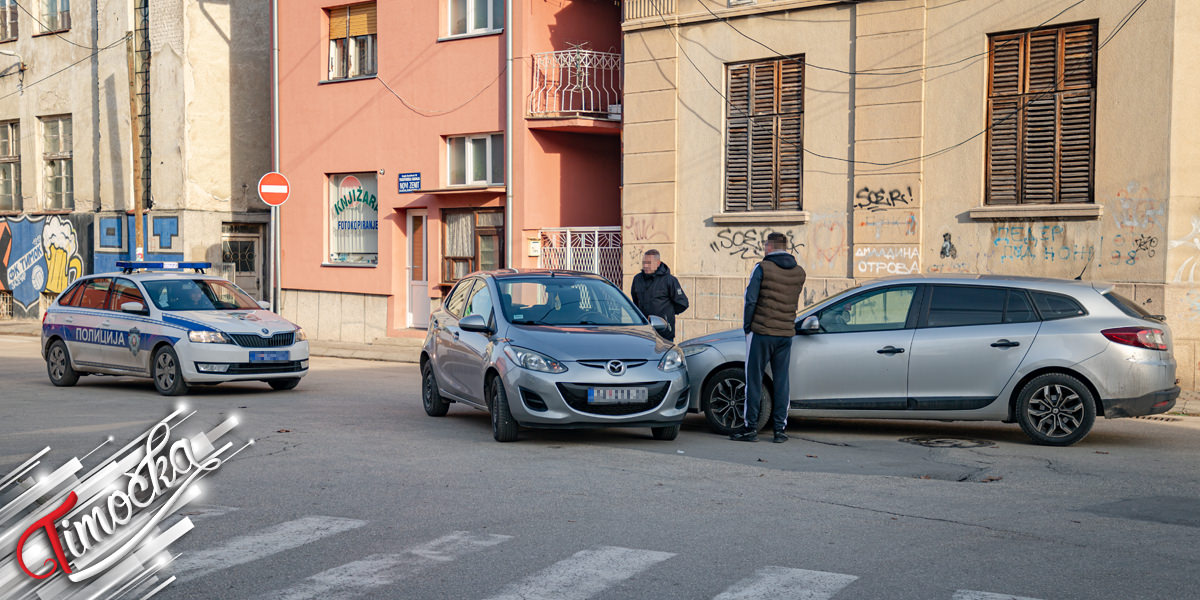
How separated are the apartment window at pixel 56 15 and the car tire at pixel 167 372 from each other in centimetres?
2042

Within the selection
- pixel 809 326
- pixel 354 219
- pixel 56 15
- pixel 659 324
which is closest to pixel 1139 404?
pixel 809 326

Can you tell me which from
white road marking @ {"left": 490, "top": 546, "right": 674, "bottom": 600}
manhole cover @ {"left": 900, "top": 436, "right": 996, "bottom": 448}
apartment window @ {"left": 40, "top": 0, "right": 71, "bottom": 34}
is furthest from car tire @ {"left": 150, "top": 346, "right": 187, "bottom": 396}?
apartment window @ {"left": 40, "top": 0, "right": 71, "bottom": 34}

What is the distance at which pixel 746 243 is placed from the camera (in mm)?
19406

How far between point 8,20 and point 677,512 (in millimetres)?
33041

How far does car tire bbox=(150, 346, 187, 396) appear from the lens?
15.1m

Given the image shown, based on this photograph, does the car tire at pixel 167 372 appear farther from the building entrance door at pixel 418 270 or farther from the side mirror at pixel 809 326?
the building entrance door at pixel 418 270

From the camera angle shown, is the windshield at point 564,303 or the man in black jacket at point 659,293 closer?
the windshield at point 564,303

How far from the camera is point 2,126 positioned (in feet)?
115

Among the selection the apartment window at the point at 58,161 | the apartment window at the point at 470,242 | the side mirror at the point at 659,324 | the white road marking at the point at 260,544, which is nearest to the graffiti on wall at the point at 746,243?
the apartment window at the point at 470,242

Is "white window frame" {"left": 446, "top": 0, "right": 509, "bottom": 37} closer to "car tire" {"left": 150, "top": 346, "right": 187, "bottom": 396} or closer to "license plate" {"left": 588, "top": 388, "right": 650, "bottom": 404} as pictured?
"car tire" {"left": 150, "top": 346, "right": 187, "bottom": 396}

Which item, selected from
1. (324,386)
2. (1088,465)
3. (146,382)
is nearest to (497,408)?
(1088,465)

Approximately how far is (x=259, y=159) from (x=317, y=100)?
14.0 feet

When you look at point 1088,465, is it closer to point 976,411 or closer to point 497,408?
point 976,411

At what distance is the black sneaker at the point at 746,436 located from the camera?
11.2 m
